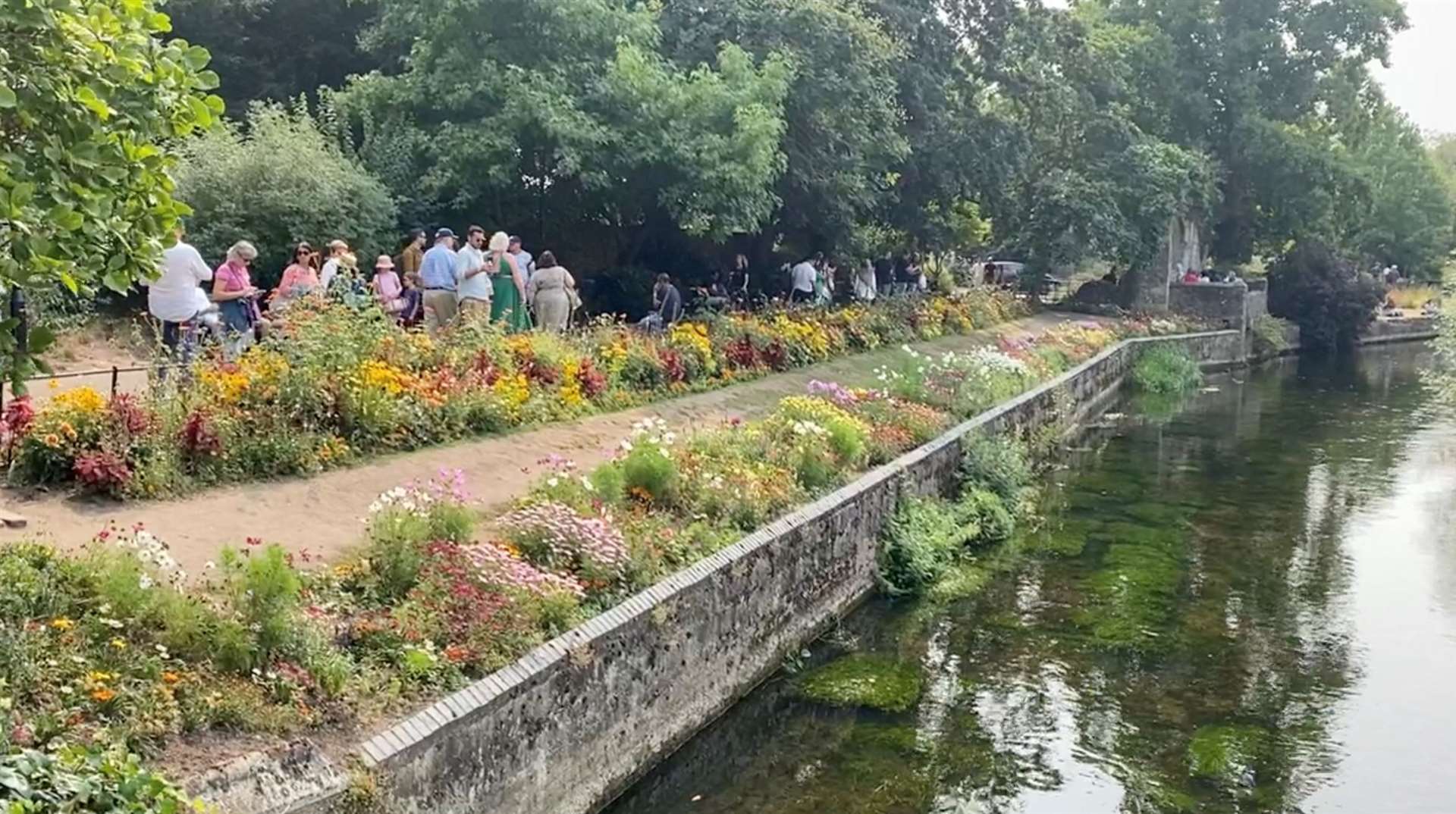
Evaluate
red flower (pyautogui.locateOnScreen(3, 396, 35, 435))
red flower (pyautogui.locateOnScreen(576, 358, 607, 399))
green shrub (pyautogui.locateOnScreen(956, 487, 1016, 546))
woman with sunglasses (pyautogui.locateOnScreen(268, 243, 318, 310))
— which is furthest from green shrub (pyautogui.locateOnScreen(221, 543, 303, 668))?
green shrub (pyautogui.locateOnScreen(956, 487, 1016, 546))

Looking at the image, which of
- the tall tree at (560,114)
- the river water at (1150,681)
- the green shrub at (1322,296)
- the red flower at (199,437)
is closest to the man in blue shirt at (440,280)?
the tall tree at (560,114)

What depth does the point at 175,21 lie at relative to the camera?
23094 millimetres

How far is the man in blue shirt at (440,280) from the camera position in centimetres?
1424

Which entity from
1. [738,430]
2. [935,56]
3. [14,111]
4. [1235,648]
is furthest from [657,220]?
[14,111]

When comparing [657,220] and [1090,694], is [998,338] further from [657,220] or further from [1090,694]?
[1090,694]

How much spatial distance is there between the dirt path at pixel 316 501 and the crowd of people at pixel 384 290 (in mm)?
1772

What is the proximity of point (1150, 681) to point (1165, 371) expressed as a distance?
22.5m

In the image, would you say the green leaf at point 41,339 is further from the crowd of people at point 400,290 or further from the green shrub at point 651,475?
the green shrub at point 651,475

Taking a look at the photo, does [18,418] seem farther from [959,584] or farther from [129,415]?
[959,584]

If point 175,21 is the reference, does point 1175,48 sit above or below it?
above

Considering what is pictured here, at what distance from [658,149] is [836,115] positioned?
4229mm

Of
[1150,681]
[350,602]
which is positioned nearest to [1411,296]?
[1150,681]

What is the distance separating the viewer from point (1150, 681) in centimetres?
1034

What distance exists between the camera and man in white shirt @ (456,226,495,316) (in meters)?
14.1
